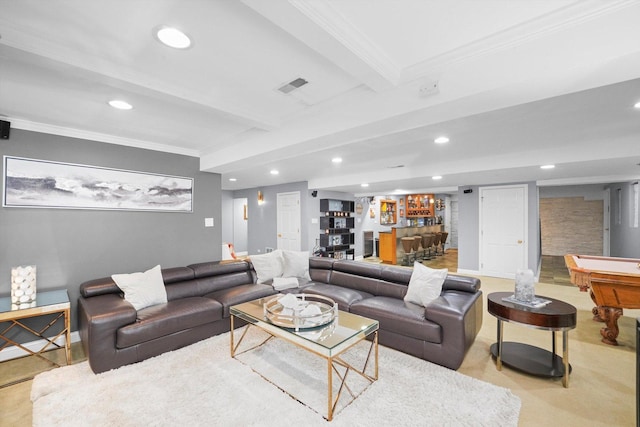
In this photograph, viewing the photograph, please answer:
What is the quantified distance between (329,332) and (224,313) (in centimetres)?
151

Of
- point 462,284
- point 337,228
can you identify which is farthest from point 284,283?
point 337,228

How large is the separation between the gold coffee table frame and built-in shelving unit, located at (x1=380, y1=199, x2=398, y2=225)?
359 inches

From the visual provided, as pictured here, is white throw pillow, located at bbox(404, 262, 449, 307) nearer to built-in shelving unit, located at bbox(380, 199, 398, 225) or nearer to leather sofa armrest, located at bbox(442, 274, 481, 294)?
leather sofa armrest, located at bbox(442, 274, 481, 294)

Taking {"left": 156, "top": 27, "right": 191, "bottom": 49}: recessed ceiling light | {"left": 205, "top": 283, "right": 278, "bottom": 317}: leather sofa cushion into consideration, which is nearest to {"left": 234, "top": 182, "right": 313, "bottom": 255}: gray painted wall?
{"left": 205, "top": 283, "right": 278, "bottom": 317}: leather sofa cushion

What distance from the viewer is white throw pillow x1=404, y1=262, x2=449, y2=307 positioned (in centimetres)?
288

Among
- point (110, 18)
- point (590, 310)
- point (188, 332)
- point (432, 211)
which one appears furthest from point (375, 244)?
point (110, 18)

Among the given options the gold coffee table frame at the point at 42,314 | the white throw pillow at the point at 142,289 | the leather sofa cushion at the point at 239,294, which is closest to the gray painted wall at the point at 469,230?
the leather sofa cushion at the point at 239,294

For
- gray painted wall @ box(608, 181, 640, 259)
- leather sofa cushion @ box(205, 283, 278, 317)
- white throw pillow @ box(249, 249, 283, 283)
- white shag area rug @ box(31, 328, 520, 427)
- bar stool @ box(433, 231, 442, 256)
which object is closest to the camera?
white shag area rug @ box(31, 328, 520, 427)

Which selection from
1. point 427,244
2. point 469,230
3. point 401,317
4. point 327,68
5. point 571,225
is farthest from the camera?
point 571,225

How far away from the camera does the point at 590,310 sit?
4113 mm

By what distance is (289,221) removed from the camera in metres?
7.72

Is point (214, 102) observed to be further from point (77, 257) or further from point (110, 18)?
point (77, 257)

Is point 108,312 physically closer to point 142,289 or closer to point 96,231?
point 142,289

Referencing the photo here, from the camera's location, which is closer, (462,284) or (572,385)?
(572,385)
